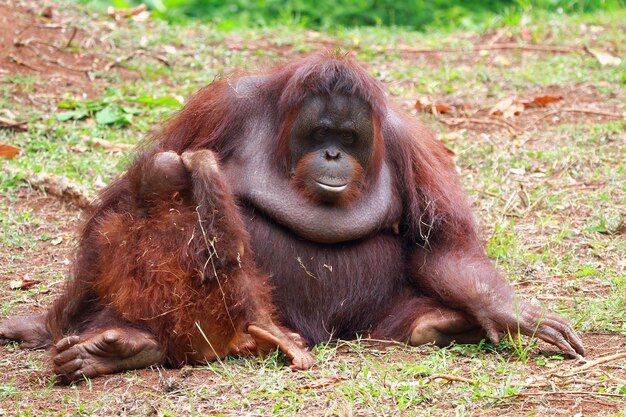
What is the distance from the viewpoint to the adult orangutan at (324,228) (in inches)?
160

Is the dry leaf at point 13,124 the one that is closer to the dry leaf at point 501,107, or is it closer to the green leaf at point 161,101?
the green leaf at point 161,101

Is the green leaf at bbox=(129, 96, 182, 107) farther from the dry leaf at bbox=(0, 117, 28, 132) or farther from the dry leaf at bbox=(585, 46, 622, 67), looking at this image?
the dry leaf at bbox=(585, 46, 622, 67)

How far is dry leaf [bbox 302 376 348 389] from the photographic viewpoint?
359 cm

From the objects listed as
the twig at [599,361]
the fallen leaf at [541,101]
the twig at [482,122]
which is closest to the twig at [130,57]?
the twig at [482,122]

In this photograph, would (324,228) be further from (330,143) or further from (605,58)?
(605,58)

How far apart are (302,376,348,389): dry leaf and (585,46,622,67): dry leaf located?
511cm

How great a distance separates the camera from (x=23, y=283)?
499 cm

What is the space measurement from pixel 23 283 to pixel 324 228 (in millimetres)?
1697

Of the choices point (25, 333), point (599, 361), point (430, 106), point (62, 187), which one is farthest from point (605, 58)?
point (25, 333)

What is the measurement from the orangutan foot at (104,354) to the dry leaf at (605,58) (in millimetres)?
5228

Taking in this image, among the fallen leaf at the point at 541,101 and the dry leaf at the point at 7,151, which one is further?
the fallen leaf at the point at 541,101

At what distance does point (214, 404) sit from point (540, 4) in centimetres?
817

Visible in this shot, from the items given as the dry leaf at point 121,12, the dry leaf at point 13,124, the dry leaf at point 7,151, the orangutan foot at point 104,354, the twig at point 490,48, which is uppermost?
the dry leaf at point 121,12

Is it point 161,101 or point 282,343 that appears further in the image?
point 161,101
